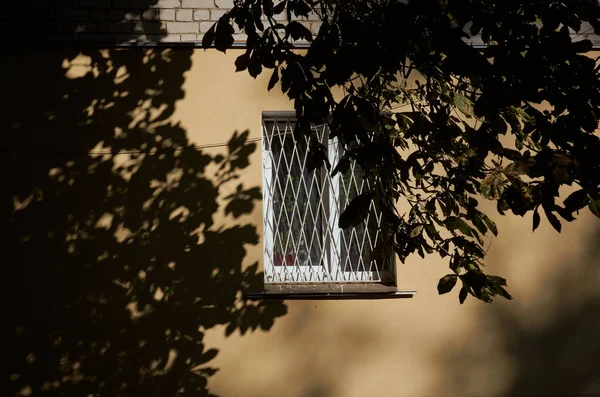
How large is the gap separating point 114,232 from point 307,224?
1541mm

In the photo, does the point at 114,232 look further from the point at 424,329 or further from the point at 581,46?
the point at 581,46

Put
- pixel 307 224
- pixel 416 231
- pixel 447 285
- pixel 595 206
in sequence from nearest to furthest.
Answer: pixel 595 206 → pixel 447 285 → pixel 416 231 → pixel 307 224

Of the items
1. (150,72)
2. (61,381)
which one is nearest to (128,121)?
(150,72)

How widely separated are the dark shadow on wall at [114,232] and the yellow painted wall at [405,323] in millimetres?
44

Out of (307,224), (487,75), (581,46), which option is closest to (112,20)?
(307,224)

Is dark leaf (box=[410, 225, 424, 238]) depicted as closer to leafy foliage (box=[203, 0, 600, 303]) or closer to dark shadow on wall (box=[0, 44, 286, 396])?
leafy foliage (box=[203, 0, 600, 303])

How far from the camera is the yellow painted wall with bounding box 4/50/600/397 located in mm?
5305

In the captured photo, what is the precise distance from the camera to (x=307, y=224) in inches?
221

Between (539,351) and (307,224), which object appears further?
(307,224)

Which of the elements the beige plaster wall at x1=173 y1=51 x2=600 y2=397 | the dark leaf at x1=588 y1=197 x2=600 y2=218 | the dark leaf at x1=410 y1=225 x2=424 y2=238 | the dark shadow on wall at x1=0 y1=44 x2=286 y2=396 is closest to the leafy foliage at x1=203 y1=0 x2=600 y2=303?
the dark leaf at x1=588 y1=197 x2=600 y2=218

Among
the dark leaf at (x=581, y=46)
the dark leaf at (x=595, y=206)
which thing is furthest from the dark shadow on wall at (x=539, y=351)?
the dark leaf at (x=581, y=46)

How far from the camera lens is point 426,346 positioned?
5.38 meters

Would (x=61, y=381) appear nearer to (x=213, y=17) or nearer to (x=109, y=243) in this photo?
(x=109, y=243)

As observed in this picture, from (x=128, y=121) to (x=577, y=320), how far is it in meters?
3.93
